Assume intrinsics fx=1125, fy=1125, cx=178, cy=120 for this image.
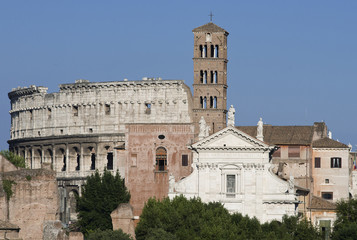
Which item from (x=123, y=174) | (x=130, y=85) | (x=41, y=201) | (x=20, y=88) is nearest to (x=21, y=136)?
(x=20, y=88)

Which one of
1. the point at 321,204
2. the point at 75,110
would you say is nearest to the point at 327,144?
the point at 321,204

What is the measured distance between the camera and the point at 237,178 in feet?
250

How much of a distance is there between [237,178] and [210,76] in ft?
38.3

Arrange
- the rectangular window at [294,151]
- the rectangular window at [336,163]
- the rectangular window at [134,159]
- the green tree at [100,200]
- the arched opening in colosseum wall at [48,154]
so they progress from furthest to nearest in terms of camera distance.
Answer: the arched opening in colosseum wall at [48,154], the rectangular window at [336,163], the rectangular window at [294,151], the rectangular window at [134,159], the green tree at [100,200]

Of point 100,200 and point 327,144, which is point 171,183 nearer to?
point 100,200

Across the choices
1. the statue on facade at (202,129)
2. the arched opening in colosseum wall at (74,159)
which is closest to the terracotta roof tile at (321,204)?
the statue on facade at (202,129)

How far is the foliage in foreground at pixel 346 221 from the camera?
6656 centimetres

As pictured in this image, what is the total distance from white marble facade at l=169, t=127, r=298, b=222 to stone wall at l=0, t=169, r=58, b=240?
54.5ft

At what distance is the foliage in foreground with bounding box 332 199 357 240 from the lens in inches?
2621

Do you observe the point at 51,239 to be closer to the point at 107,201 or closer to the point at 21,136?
the point at 107,201

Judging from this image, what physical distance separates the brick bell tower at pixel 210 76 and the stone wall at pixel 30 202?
25.8 m

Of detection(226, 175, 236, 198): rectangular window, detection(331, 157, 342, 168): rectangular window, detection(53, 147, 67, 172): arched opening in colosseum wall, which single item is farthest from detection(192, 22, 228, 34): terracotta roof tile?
detection(53, 147, 67, 172): arched opening in colosseum wall

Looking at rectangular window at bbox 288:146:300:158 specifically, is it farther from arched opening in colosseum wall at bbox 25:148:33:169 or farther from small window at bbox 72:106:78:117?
arched opening in colosseum wall at bbox 25:148:33:169

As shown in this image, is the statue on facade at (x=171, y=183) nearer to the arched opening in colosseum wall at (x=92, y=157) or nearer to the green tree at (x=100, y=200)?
the green tree at (x=100, y=200)
